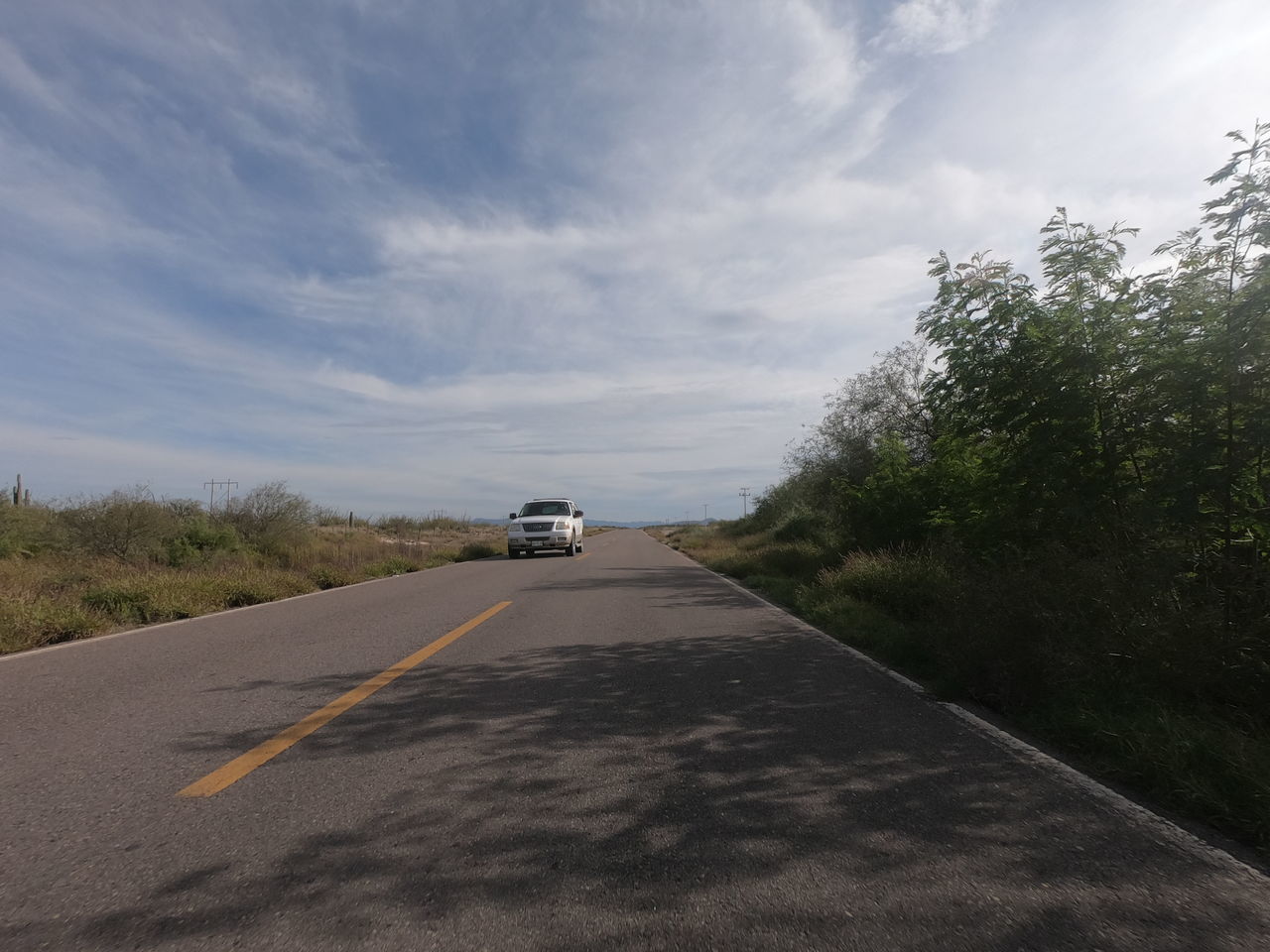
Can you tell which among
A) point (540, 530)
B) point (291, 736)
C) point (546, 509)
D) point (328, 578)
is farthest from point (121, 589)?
point (546, 509)

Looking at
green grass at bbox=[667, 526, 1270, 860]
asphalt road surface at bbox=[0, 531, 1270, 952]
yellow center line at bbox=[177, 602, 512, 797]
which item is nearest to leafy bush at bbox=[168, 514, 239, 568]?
asphalt road surface at bbox=[0, 531, 1270, 952]

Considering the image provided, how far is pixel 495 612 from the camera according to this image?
1036 centimetres

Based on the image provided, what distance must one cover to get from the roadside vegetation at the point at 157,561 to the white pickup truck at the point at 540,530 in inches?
86.4

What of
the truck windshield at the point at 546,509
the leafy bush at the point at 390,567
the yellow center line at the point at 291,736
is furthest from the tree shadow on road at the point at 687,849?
the truck windshield at the point at 546,509

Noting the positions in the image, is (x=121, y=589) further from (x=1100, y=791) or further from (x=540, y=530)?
(x=540, y=530)

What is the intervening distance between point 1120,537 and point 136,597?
1135cm

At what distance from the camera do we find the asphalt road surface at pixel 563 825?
8.08ft

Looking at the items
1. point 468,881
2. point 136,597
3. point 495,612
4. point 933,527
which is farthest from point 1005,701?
point 136,597

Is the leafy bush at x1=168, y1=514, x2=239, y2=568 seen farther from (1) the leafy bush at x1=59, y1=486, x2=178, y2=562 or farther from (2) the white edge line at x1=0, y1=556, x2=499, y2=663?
(2) the white edge line at x1=0, y1=556, x2=499, y2=663

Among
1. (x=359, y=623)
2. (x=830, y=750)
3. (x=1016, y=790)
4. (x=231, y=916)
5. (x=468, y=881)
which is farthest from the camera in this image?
(x=359, y=623)

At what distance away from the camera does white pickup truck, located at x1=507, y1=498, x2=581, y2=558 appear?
83.9 ft

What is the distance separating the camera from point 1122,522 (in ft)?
20.4

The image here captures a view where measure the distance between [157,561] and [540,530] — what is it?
11.3 m

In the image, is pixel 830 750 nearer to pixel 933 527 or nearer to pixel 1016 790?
pixel 1016 790
